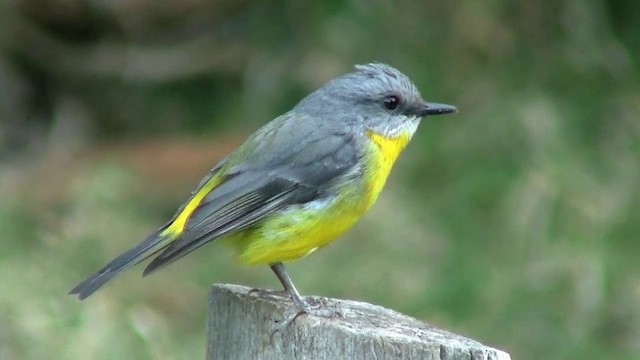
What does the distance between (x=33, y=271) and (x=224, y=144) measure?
9.08 feet

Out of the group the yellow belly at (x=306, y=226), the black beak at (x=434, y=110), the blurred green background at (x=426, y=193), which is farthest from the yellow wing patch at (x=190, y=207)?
the blurred green background at (x=426, y=193)

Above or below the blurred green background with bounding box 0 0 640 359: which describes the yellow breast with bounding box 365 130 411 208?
below

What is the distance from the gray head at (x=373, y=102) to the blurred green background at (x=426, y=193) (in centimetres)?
163

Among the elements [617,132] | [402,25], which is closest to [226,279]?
[402,25]

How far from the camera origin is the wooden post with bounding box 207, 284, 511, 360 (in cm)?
308

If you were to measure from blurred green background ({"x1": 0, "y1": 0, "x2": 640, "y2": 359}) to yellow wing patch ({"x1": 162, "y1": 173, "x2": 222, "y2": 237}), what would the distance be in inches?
54.7

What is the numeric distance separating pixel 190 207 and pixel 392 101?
0.94 m

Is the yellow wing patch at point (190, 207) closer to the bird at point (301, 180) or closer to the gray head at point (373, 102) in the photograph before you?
the bird at point (301, 180)

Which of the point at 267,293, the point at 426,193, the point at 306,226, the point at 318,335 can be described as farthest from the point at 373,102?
the point at 426,193

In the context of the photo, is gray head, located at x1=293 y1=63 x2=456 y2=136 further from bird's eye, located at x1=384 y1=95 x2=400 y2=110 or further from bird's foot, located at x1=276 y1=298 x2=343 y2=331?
bird's foot, located at x1=276 y1=298 x2=343 y2=331

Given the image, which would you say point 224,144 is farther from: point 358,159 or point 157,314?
point 358,159

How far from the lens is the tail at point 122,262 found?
Answer: 3.93m

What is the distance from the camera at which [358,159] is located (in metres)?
4.60

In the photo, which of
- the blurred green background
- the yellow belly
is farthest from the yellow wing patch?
the blurred green background
